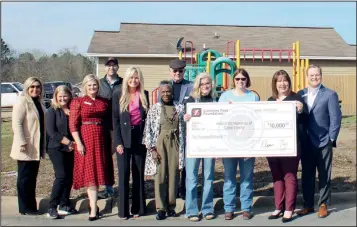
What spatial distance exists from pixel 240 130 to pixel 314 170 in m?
1.21

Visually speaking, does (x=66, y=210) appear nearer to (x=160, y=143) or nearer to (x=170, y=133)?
(x=160, y=143)

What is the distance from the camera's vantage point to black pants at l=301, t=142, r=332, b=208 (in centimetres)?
675

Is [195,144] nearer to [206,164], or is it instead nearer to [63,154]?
[206,164]

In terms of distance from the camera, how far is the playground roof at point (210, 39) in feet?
84.1

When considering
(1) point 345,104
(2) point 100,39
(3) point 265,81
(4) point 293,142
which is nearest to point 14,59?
(2) point 100,39

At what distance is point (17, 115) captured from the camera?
6867 mm

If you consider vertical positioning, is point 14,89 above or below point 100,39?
below

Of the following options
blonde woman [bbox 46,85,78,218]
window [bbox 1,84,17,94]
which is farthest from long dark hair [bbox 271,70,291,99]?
window [bbox 1,84,17,94]

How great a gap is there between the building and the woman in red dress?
699 inches

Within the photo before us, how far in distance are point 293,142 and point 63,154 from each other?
3097mm

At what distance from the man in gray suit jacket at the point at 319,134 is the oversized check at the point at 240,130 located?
0.35 metres

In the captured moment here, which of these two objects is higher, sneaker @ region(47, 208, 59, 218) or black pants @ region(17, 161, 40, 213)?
black pants @ region(17, 161, 40, 213)

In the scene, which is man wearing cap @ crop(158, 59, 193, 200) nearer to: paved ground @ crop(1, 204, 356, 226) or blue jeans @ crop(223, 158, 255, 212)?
blue jeans @ crop(223, 158, 255, 212)

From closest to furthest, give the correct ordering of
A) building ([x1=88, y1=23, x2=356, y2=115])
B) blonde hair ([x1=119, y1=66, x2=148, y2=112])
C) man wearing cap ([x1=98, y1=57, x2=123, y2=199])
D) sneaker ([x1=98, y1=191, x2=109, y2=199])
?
blonde hair ([x1=119, y1=66, x2=148, y2=112]), man wearing cap ([x1=98, y1=57, x2=123, y2=199]), sneaker ([x1=98, y1=191, x2=109, y2=199]), building ([x1=88, y1=23, x2=356, y2=115])
